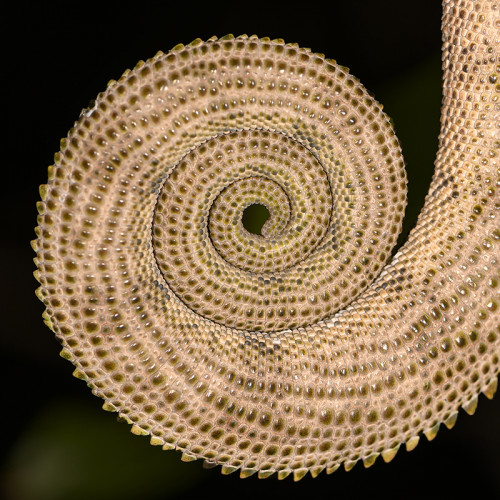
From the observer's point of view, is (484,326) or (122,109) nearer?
(122,109)

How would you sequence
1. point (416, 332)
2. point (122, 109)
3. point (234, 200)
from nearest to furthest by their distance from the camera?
point (122, 109), point (416, 332), point (234, 200)

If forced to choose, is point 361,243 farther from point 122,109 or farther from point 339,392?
point 122,109

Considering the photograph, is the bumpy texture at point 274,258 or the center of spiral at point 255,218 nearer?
the bumpy texture at point 274,258

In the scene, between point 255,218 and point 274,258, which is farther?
point 255,218

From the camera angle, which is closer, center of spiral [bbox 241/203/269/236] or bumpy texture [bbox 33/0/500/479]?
bumpy texture [bbox 33/0/500/479]

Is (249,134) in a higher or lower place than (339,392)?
higher

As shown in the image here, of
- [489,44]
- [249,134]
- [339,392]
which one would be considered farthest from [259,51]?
[339,392]

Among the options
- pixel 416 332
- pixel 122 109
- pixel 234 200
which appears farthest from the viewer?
pixel 234 200

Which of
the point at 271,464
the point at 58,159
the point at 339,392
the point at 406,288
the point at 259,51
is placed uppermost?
the point at 259,51
